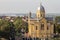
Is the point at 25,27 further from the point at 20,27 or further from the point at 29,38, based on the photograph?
the point at 29,38

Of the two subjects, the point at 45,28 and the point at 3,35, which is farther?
the point at 45,28

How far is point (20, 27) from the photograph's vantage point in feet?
56.6

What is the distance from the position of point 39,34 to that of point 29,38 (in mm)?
796

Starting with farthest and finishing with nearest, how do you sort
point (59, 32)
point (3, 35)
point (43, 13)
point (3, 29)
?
point (59, 32) → point (43, 13) → point (3, 29) → point (3, 35)

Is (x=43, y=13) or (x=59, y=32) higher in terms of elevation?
(x=43, y=13)

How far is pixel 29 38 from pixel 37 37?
0.43 metres

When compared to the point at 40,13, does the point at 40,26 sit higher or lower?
lower

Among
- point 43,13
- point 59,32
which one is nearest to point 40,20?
point 43,13

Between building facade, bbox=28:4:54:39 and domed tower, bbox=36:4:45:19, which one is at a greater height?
domed tower, bbox=36:4:45:19

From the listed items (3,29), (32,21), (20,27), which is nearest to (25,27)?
(20,27)

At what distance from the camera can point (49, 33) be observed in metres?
15.6

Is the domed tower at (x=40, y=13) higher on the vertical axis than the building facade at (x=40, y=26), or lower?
higher

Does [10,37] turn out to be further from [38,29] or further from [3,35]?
[38,29]

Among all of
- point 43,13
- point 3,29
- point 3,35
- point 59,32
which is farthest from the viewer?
point 59,32
